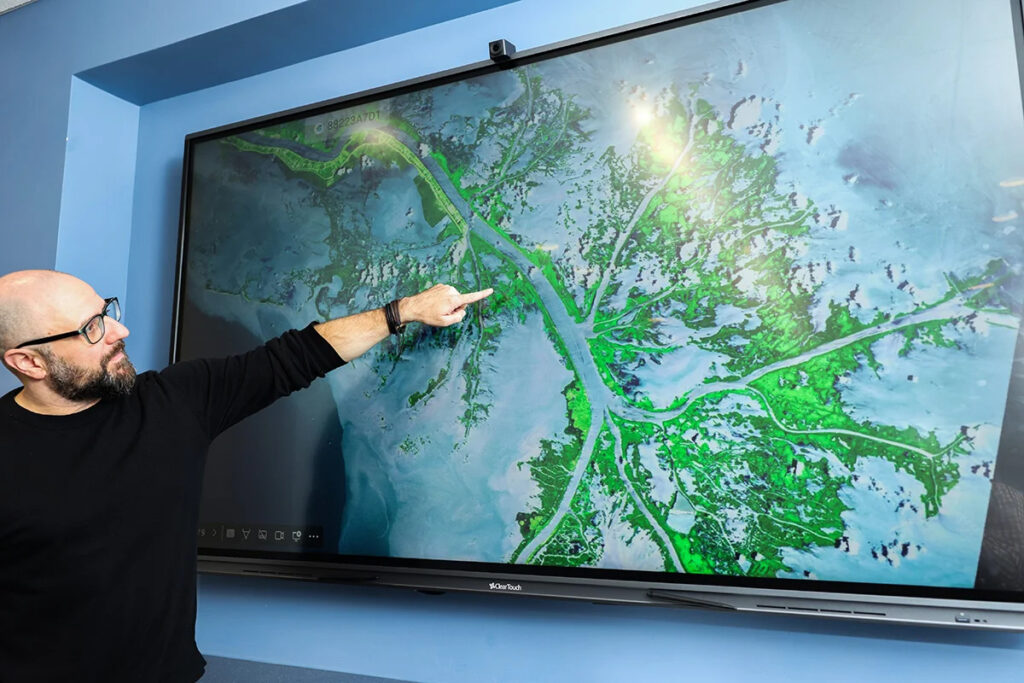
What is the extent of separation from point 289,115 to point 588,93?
36.4 inches

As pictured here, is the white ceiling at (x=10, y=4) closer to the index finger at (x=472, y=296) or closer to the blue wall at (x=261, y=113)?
the blue wall at (x=261, y=113)

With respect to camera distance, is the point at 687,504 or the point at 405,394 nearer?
the point at 687,504

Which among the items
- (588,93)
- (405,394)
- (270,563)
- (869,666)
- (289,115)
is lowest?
(869,666)

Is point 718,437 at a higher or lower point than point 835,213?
lower

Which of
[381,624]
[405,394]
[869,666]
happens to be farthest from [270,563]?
[869,666]

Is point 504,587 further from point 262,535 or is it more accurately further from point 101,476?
point 101,476

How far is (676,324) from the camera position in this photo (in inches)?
66.8

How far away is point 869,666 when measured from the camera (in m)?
1.56

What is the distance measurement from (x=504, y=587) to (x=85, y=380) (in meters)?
1.00

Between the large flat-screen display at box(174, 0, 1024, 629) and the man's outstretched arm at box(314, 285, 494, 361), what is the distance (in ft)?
0.25

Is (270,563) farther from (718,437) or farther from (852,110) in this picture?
(852,110)

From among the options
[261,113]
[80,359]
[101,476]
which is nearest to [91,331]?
[80,359]

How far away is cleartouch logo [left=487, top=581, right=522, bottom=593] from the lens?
1771mm

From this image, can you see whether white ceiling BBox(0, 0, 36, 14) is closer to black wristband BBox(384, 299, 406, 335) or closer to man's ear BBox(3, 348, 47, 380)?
→ man's ear BBox(3, 348, 47, 380)
